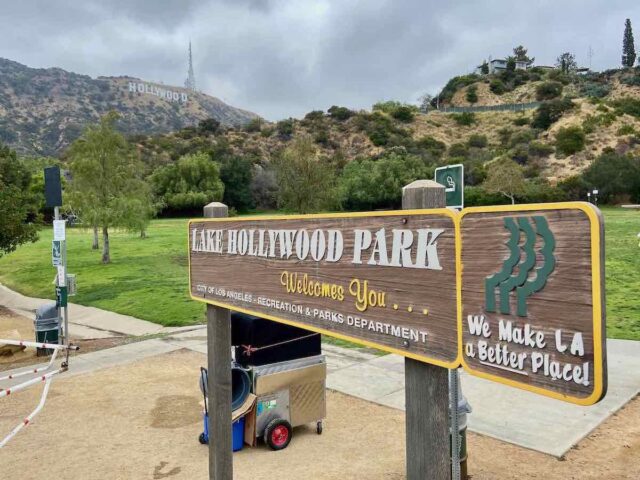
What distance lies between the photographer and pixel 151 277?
71.2ft

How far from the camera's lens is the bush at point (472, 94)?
11331 cm

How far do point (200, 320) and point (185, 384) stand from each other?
5.57m

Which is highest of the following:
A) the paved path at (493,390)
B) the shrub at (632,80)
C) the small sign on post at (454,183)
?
the shrub at (632,80)

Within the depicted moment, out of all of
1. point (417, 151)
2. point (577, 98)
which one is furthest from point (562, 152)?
point (577, 98)

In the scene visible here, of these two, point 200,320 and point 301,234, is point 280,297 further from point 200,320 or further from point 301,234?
point 200,320

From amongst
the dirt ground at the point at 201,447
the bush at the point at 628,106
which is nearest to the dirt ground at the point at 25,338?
the dirt ground at the point at 201,447

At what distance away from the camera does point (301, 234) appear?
9.64 ft

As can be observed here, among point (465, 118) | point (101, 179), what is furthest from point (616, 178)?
point (465, 118)

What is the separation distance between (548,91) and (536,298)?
113 m

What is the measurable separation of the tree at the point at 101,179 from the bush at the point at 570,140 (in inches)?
2331

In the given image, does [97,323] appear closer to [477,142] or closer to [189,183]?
[189,183]

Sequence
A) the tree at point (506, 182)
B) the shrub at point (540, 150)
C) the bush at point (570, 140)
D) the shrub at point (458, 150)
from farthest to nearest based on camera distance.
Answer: the shrub at point (458, 150)
the shrub at point (540, 150)
the bush at point (570, 140)
the tree at point (506, 182)

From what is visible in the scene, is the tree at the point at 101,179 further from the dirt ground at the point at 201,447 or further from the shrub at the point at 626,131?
the shrub at the point at 626,131

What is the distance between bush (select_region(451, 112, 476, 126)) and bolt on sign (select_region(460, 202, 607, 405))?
99.5m
